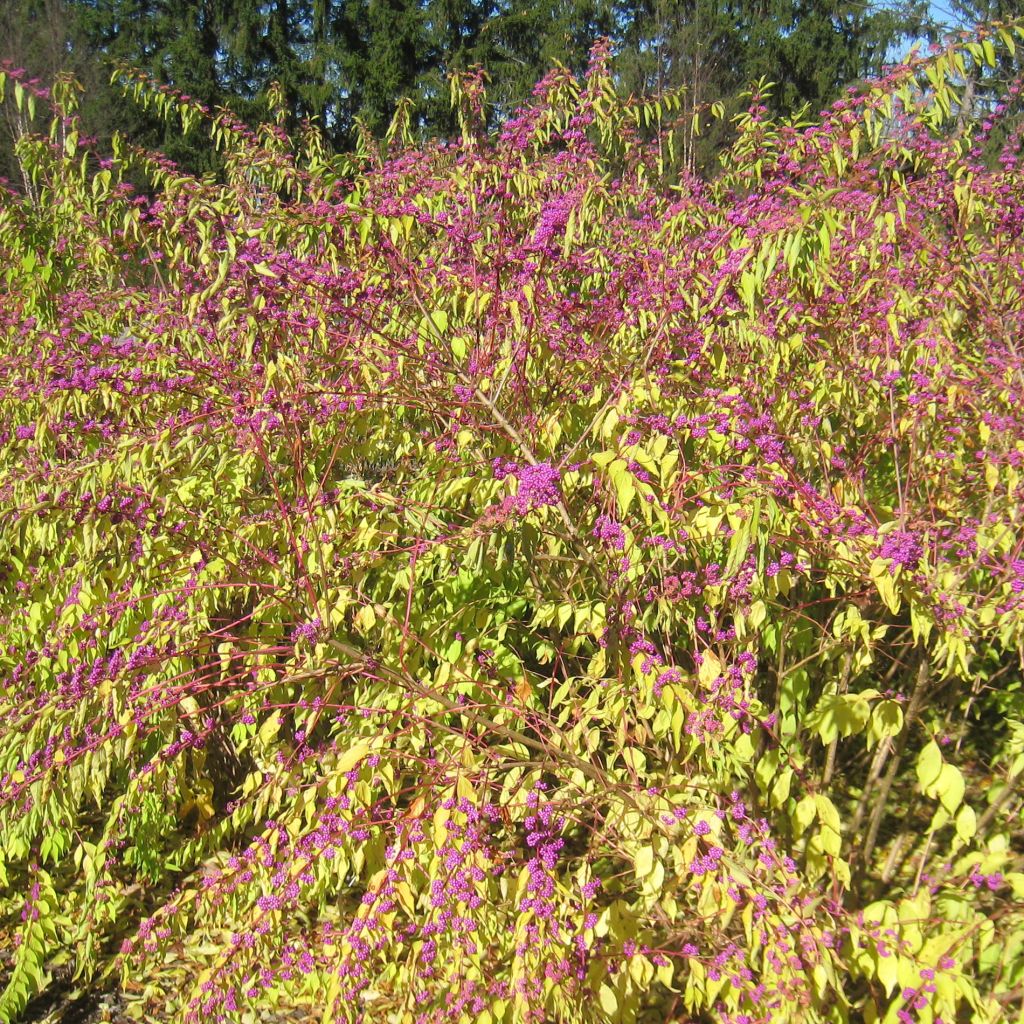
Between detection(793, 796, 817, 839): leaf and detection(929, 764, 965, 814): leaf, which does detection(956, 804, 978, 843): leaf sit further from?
detection(793, 796, 817, 839): leaf

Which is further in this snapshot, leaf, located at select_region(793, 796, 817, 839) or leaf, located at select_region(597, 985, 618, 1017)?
leaf, located at select_region(793, 796, 817, 839)

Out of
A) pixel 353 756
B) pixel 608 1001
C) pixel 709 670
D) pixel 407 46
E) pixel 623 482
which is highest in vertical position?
pixel 407 46

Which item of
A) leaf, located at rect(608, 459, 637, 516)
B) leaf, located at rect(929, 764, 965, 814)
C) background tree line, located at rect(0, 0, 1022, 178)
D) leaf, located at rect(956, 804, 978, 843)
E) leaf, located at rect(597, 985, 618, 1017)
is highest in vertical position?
background tree line, located at rect(0, 0, 1022, 178)

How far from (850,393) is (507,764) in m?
1.34

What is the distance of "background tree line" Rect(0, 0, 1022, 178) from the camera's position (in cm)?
1894

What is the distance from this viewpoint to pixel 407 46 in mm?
21922

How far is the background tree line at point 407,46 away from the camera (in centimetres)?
1894

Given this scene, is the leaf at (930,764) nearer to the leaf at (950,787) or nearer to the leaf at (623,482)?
the leaf at (950,787)

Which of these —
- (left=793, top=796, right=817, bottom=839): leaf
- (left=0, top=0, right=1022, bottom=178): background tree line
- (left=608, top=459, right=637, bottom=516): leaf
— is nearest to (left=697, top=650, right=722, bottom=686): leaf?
(left=793, top=796, right=817, bottom=839): leaf

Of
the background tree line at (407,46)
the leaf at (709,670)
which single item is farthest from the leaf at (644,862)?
the background tree line at (407,46)

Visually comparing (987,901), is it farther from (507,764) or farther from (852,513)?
(507,764)

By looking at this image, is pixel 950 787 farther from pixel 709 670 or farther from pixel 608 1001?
pixel 608 1001

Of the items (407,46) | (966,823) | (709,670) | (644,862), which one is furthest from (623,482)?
(407,46)

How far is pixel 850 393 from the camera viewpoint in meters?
2.48
